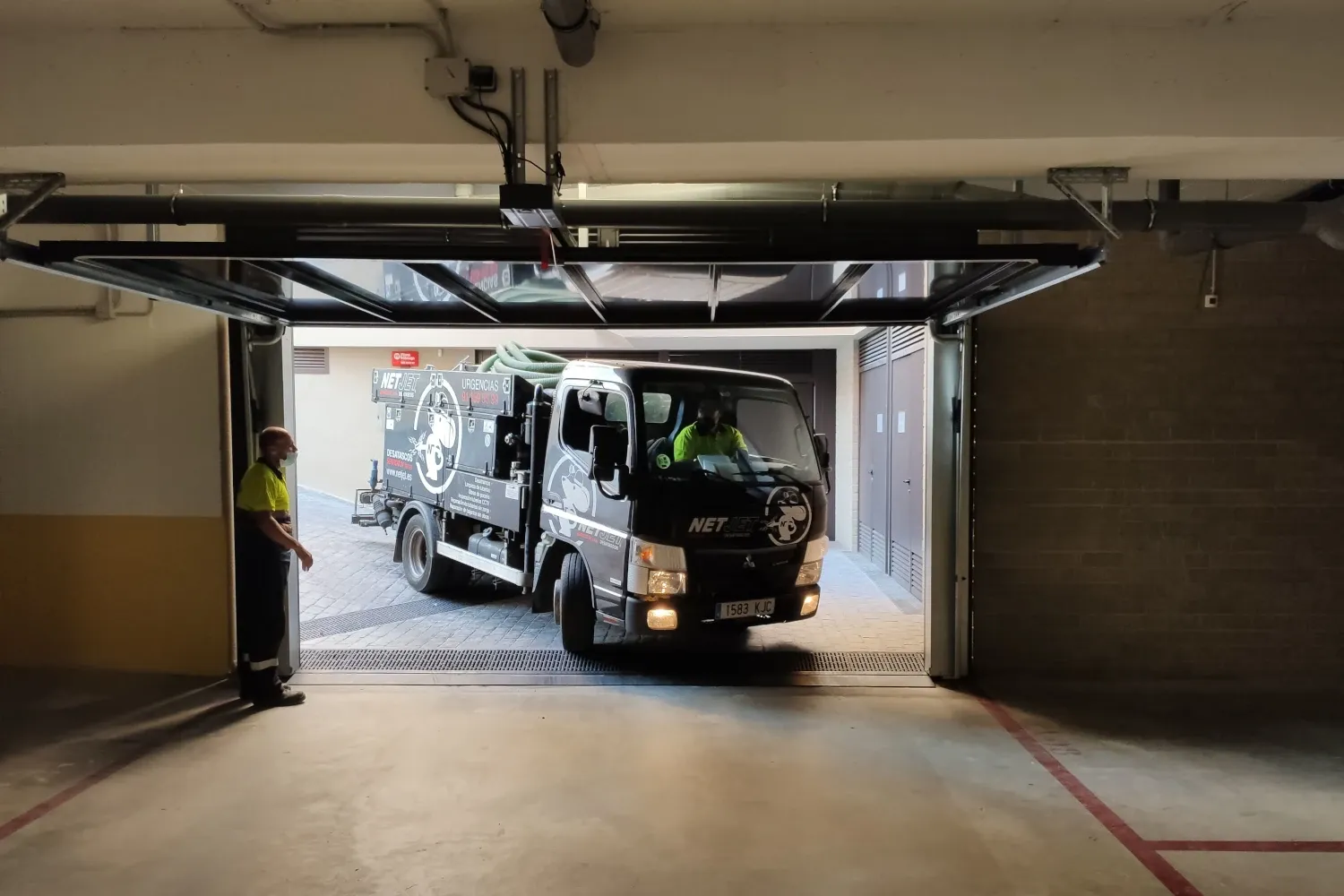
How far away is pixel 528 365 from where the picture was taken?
738cm

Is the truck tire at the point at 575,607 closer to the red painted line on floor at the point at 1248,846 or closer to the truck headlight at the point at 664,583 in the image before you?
the truck headlight at the point at 664,583

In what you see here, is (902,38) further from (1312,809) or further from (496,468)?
(496,468)

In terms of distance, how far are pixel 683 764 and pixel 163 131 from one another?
3.71m

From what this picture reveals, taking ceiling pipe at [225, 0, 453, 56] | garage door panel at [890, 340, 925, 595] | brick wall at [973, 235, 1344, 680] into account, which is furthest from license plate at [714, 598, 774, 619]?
ceiling pipe at [225, 0, 453, 56]

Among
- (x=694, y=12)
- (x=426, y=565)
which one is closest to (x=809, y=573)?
(x=694, y=12)

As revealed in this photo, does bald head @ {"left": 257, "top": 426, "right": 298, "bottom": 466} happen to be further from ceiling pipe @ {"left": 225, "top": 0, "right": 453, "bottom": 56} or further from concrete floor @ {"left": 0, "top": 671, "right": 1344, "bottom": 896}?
ceiling pipe @ {"left": 225, "top": 0, "right": 453, "bottom": 56}

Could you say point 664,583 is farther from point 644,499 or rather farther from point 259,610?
point 259,610

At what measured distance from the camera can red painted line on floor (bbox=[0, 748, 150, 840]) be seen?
11.5ft

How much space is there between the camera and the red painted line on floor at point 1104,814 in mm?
3131

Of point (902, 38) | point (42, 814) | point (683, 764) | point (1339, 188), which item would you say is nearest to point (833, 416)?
point (1339, 188)

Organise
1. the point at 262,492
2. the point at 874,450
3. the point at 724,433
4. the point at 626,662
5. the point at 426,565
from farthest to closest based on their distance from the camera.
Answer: the point at 874,450, the point at 426,565, the point at 626,662, the point at 724,433, the point at 262,492

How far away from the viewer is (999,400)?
215 inches

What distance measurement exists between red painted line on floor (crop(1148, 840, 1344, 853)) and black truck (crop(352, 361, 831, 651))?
8.55 ft

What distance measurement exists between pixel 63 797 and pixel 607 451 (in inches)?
138
